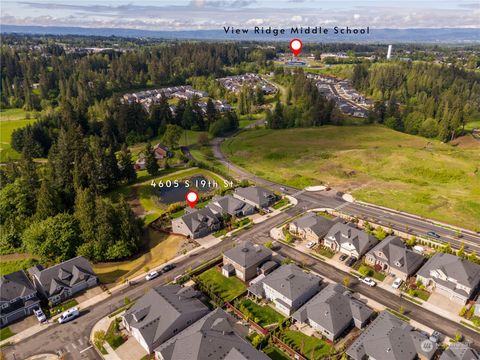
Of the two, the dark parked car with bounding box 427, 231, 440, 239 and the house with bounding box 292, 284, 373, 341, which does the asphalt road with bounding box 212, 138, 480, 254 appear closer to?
the dark parked car with bounding box 427, 231, 440, 239

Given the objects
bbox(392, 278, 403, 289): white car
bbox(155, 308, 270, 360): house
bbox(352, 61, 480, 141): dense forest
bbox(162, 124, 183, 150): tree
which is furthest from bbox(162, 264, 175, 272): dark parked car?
bbox(352, 61, 480, 141): dense forest

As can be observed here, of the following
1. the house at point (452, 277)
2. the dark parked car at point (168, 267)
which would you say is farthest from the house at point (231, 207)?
the house at point (452, 277)

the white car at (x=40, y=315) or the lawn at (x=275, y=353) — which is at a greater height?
the white car at (x=40, y=315)

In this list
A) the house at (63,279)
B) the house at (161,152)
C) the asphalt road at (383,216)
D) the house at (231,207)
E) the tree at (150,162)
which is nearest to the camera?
the house at (63,279)

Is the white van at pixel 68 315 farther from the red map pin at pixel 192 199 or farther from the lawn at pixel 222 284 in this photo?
the red map pin at pixel 192 199

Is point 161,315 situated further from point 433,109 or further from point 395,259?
point 433,109

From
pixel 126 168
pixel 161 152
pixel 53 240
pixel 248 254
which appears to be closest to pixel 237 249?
pixel 248 254
